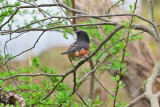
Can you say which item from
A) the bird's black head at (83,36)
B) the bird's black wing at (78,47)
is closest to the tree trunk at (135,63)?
the bird's black head at (83,36)

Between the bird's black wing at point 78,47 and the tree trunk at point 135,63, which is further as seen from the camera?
the tree trunk at point 135,63

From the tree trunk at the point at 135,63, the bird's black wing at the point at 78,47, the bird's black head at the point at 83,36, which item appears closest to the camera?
the bird's black wing at the point at 78,47

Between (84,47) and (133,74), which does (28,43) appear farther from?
(84,47)

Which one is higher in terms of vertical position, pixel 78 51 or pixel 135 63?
pixel 78 51

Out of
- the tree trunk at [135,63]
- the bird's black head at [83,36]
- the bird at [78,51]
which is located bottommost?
the tree trunk at [135,63]

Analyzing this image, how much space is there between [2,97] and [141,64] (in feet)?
18.3

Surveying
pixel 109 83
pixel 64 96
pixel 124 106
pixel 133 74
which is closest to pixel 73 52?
pixel 64 96

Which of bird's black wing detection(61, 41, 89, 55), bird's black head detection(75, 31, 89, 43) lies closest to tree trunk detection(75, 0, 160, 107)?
bird's black head detection(75, 31, 89, 43)

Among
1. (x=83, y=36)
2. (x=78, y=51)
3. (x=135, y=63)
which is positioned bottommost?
(x=135, y=63)

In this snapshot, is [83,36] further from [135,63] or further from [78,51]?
[135,63]

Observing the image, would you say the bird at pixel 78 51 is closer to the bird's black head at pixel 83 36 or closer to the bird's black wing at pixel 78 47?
the bird's black wing at pixel 78 47

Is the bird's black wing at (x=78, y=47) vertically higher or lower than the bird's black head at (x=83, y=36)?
lower

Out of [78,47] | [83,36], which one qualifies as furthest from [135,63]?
[78,47]

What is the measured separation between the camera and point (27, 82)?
468cm
